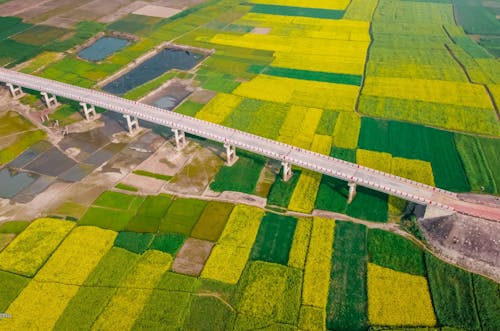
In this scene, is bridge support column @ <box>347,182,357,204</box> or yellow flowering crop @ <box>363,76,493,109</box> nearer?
bridge support column @ <box>347,182,357,204</box>

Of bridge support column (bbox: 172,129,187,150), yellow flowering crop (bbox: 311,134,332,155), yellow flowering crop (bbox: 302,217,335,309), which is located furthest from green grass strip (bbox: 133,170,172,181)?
yellow flowering crop (bbox: 311,134,332,155)

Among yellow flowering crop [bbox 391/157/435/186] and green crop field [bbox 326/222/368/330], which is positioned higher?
yellow flowering crop [bbox 391/157/435/186]

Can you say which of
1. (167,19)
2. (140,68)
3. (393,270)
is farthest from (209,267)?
(167,19)

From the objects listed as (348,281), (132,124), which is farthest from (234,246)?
(132,124)

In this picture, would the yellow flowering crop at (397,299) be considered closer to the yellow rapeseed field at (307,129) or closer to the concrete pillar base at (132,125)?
the yellow rapeseed field at (307,129)

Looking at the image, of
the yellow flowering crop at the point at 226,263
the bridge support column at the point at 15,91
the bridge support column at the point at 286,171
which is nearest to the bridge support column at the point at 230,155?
the bridge support column at the point at 286,171

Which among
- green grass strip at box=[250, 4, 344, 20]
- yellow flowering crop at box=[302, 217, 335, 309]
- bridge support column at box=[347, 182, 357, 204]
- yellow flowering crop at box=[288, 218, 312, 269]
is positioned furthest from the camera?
green grass strip at box=[250, 4, 344, 20]

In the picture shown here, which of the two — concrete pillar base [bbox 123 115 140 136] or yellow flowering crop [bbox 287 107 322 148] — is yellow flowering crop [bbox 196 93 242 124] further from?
yellow flowering crop [bbox 287 107 322 148]
